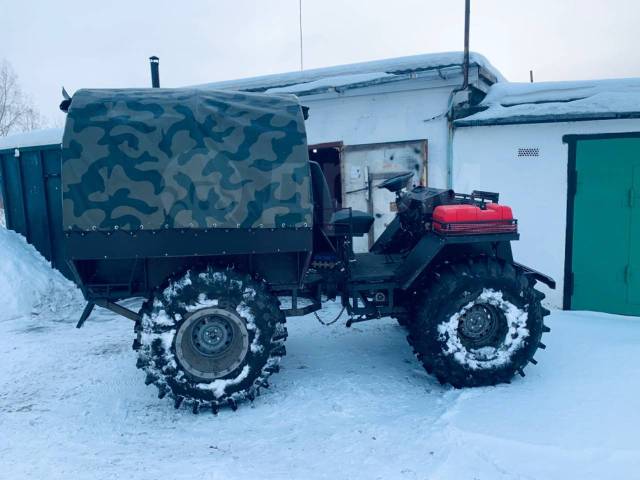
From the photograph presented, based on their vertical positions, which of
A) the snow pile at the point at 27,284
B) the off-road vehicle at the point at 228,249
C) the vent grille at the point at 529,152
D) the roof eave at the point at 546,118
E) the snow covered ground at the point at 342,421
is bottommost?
the snow covered ground at the point at 342,421

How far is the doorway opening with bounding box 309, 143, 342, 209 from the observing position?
825 cm

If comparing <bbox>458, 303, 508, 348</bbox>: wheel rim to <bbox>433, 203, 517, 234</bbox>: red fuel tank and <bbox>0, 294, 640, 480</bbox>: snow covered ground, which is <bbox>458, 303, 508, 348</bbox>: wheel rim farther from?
<bbox>433, 203, 517, 234</bbox>: red fuel tank

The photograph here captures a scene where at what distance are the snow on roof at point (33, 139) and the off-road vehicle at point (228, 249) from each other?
220 inches

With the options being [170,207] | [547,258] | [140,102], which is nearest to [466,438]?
[170,207]

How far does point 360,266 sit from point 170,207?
6.76 feet

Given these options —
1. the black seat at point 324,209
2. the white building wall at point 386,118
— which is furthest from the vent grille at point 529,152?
the black seat at point 324,209

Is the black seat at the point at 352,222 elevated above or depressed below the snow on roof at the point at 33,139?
below

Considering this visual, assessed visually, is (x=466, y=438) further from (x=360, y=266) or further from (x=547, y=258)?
(x=547, y=258)

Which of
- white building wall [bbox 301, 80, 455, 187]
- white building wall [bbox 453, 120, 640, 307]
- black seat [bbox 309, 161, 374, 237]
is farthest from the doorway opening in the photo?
black seat [bbox 309, 161, 374, 237]

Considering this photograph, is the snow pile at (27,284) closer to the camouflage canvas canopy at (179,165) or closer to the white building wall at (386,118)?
the camouflage canvas canopy at (179,165)

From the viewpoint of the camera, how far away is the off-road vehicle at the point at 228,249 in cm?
381

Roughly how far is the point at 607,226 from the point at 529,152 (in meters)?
1.45

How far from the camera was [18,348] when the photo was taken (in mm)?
5906

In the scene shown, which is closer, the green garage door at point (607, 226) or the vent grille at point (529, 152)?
the green garage door at point (607, 226)
